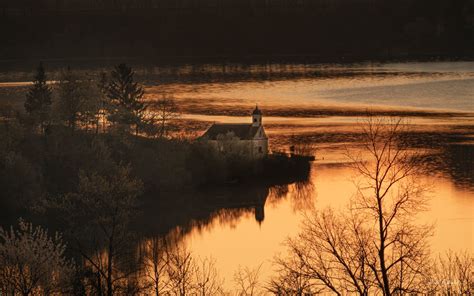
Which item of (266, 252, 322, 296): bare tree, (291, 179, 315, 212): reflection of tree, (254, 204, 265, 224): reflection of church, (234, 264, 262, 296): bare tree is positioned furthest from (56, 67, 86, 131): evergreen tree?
(266, 252, 322, 296): bare tree

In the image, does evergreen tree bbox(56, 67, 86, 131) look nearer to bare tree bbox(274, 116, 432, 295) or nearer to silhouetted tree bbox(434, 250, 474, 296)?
bare tree bbox(274, 116, 432, 295)

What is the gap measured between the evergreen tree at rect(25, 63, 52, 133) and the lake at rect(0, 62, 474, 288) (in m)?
9.90

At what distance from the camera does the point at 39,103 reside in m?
70.8

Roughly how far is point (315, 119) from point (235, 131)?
2187cm

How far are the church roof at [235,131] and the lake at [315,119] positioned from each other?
3665mm

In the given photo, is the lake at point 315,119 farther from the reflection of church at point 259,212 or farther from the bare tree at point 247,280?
the bare tree at point 247,280

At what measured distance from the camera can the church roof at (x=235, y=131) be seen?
6456 cm

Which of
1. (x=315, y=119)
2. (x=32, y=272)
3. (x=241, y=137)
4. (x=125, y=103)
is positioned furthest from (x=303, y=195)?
(x=315, y=119)

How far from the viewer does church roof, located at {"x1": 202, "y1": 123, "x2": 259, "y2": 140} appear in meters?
64.6

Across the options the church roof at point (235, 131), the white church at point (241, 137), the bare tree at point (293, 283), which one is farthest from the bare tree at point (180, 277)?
the church roof at point (235, 131)

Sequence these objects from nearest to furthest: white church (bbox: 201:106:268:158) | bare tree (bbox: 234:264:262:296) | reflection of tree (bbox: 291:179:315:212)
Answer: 1. bare tree (bbox: 234:264:262:296)
2. reflection of tree (bbox: 291:179:315:212)
3. white church (bbox: 201:106:268:158)

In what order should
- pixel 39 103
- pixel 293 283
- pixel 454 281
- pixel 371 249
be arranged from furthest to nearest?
pixel 39 103, pixel 371 249, pixel 454 281, pixel 293 283

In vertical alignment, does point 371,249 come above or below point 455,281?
above

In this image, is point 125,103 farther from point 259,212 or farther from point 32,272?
point 32,272
